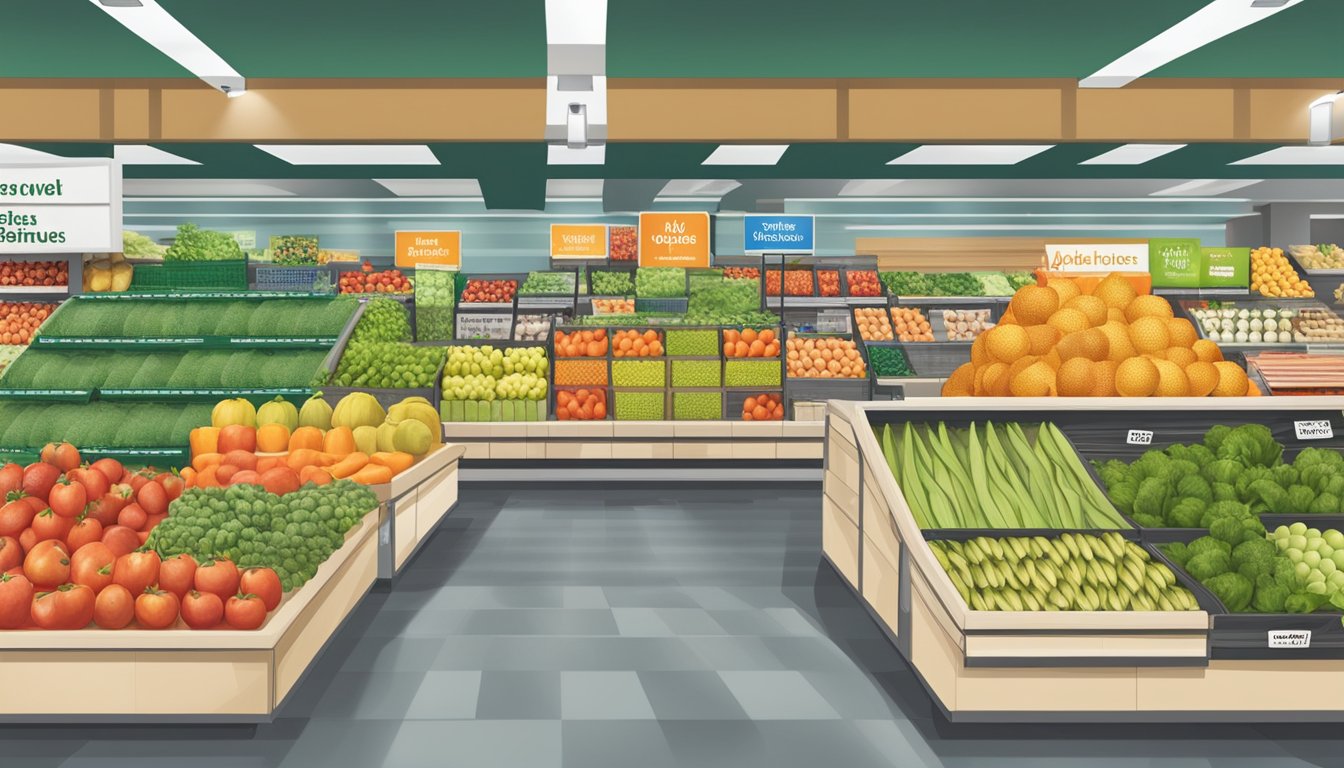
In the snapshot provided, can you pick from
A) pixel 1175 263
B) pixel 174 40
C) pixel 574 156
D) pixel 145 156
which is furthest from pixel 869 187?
pixel 174 40

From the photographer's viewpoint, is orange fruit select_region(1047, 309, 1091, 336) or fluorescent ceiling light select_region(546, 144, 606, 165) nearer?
orange fruit select_region(1047, 309, 1091, 336)

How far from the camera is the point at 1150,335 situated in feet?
12.1

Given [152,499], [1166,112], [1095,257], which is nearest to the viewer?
[152,499]

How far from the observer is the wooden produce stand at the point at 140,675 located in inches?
97.2

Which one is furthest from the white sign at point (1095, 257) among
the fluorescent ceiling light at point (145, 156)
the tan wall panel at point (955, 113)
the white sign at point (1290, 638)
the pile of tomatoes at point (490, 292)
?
the fluorescent ceiling light at point (145, 156)

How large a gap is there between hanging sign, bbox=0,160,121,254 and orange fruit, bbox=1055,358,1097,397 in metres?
6.07

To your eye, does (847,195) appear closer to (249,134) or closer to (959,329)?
(959,329)

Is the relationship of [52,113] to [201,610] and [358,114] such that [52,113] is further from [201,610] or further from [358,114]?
[201,610]

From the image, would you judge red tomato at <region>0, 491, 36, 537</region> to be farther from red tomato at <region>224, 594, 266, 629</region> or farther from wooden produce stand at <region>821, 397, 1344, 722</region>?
wooden produce stand at <region>821, 397, 1344, 722</region>

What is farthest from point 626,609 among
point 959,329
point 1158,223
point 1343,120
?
point 1158,223

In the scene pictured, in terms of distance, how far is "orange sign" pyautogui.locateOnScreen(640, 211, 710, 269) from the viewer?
9.22m

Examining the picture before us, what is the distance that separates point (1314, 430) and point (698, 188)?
40.9 feet

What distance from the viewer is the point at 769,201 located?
51.2 ft

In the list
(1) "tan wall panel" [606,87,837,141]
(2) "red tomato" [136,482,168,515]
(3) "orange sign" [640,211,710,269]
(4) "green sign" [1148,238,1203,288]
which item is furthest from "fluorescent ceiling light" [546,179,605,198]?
(2) "red tomato" [136,482,168,515]
